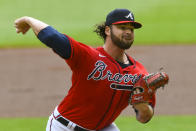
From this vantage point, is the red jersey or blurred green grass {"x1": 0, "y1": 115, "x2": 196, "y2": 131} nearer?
the red jersey

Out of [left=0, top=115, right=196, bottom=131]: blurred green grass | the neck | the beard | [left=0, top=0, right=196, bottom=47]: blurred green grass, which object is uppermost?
the beard

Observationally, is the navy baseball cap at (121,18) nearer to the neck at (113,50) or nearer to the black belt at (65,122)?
the neck at (113,50)

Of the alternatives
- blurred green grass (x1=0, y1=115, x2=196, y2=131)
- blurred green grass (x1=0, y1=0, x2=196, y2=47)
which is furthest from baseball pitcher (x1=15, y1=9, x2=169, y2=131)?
blurred green grass (x1=0, y1=0, x2=196, y2=47)

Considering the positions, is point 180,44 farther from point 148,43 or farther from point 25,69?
point 25,69

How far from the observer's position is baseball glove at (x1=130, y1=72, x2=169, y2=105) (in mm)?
4371

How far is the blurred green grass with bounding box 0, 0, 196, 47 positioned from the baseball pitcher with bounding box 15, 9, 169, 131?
34.1 feet

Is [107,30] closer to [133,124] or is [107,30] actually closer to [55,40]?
[55,40]

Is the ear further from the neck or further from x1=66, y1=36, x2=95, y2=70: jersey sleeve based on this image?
x1=66, y1=36, x2=95, y2=70: jersey sleeve

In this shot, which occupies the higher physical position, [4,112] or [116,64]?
[116,64]

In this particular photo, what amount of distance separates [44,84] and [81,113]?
22.0 ft

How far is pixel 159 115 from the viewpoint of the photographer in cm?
883

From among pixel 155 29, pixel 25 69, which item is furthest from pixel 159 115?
pixel 155 29

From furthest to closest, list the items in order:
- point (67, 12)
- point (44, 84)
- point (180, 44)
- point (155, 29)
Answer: point (67, 12)
point (155, 29)
point (180, 44)
point (44, 84)

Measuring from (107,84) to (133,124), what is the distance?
383 cm
